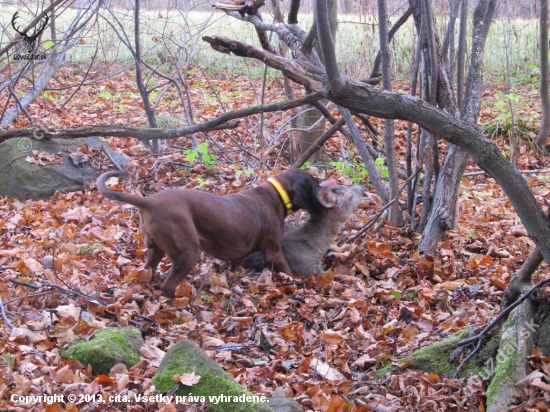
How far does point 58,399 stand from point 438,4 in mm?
9012

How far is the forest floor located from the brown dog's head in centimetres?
73

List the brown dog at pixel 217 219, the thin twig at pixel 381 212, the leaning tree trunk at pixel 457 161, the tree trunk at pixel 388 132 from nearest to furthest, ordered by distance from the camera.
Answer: the brown dog at pixel 217 219, the leaning tree trunk at pixel 457 161, the tree trunk at pixel 388 132, the thin twig at pixel 381 212

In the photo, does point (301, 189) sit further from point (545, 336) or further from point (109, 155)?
point (109, 155)

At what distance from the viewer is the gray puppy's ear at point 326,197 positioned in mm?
6773

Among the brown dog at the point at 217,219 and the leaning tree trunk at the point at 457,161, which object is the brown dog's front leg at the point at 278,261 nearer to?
the brown dog at the point at 217,219

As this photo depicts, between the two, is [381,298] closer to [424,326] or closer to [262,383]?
[424,326]

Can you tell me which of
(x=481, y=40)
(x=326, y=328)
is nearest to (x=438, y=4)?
(x=481, y=40)

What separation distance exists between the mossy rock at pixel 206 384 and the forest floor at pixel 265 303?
0.16 metres

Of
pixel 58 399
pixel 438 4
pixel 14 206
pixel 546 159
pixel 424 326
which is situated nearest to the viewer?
pixel 58 399

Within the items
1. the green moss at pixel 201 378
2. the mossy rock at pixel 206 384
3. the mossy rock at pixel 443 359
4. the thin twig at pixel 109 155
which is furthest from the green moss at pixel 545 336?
the thin twig at pixel 109 155

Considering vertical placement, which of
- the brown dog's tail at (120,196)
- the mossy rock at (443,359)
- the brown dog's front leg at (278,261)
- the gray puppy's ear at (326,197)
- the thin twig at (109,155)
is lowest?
the brown dog's front leg at (278,261)

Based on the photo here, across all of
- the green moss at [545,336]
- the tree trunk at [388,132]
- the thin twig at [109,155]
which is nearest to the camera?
the green moss at [545,336]

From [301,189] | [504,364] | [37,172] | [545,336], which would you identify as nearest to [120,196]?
[301,189]

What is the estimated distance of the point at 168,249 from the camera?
5613 millimetres
